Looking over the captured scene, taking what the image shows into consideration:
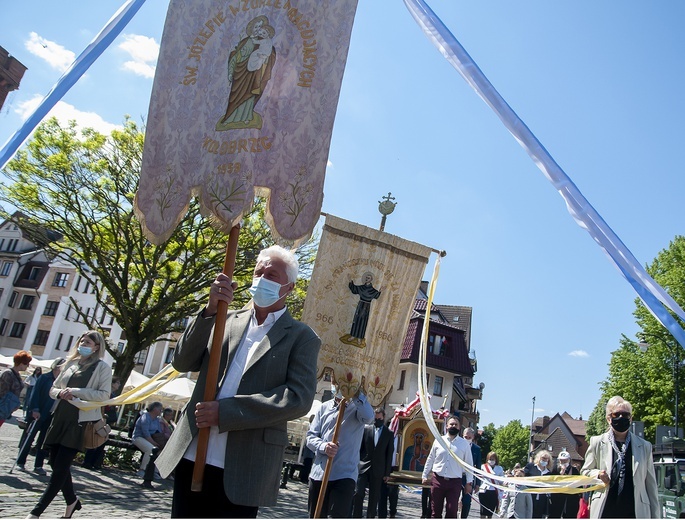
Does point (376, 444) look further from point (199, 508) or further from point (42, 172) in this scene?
point (42, 172)

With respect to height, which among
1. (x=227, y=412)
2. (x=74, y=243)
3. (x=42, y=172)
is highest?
(x=42, y=172)

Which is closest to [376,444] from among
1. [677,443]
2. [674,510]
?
[674,510]

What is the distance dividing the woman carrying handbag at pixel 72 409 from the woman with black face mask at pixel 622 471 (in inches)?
211

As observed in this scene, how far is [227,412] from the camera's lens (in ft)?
11.5

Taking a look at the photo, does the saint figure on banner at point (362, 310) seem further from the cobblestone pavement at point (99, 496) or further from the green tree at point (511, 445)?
the green tree at point (511, 445)

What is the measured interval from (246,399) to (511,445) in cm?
13447

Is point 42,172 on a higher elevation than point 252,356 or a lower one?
higher

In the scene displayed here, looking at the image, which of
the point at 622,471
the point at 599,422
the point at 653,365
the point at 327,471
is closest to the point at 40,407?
the point at 327,471

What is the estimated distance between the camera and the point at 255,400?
139 inches

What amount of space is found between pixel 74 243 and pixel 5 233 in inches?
1937

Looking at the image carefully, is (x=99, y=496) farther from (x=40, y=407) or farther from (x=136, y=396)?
(x=136, y=396)

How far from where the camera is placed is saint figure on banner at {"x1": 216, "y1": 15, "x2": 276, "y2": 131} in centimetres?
457

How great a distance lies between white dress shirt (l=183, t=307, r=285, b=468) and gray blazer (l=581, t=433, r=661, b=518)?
13.8 feet

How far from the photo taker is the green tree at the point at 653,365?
36.6 meters
